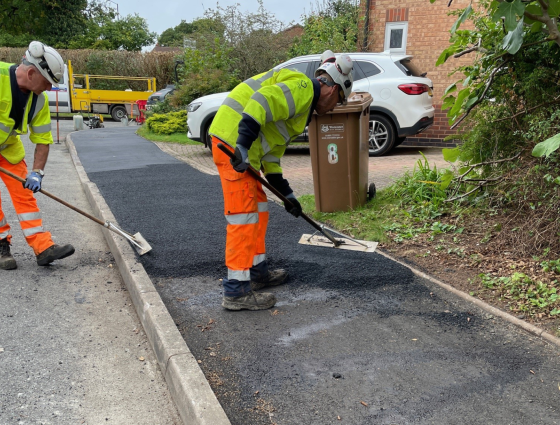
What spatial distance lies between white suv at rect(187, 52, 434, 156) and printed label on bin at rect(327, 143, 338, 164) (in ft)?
12.2

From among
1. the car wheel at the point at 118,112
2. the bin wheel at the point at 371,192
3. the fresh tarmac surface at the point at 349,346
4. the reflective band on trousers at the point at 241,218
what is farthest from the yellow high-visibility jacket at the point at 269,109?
the car wheel at the point at 118,112

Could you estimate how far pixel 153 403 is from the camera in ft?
9.27

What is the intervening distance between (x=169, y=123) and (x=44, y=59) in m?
11.0

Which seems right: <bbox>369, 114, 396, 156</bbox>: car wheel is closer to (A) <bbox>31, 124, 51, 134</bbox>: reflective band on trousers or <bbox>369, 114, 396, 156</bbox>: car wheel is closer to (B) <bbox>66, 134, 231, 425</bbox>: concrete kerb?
(B) <bbox>66, 134, 231, 425</bbox>: concrete kerb

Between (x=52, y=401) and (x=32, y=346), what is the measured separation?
2.24ft

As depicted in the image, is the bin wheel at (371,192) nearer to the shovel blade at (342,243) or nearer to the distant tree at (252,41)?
the shovel blade at (342,243)

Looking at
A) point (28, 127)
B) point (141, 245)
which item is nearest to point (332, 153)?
→ point (141, 245)

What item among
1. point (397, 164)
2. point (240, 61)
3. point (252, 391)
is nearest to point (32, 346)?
point (252, 391)

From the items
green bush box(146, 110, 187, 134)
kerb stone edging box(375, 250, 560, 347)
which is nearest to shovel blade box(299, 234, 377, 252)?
kerb stone edging box(375, 250, 560, 347)

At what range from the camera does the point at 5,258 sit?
4613 millimetres

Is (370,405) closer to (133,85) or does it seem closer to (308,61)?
(308,61)

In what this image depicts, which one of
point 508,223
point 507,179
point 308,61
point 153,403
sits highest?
point 308,61

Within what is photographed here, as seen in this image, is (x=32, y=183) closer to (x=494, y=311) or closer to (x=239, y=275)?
(x=239, y=275)

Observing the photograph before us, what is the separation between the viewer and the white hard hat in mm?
4176
